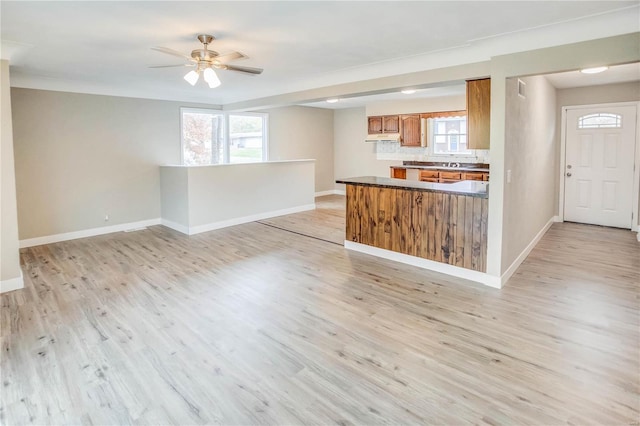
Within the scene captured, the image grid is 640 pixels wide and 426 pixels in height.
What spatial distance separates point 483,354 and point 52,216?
6304 mm

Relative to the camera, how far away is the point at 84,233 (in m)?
6.16

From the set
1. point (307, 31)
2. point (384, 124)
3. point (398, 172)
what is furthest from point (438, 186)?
point (384, 124)

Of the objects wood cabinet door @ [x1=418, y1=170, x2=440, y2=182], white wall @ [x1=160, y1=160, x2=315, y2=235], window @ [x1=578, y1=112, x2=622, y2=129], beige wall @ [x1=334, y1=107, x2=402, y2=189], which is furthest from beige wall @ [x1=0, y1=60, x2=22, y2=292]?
window @ [x1=578, y1=112, x2=622, y2=129]

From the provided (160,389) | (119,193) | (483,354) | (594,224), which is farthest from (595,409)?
(119,193)

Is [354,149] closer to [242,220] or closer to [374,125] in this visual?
[374,125]

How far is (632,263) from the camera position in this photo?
179 inches

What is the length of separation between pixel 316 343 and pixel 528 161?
361 cm

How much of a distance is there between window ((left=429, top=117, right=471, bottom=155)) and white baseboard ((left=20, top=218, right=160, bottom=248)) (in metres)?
6.27

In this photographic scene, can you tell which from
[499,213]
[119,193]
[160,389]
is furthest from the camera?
[119,193]

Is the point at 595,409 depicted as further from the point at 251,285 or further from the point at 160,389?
the point at 251,285

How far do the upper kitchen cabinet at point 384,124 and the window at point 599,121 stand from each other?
3643 millimetres

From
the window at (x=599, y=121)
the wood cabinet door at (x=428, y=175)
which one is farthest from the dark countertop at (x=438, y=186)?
the window at (x=599, y=121)

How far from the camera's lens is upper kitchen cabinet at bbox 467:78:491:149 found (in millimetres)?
3805

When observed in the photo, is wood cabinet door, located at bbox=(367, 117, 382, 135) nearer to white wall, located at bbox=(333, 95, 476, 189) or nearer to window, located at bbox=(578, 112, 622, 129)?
white wall, located at bbox=(333, 95, 476, 189)
